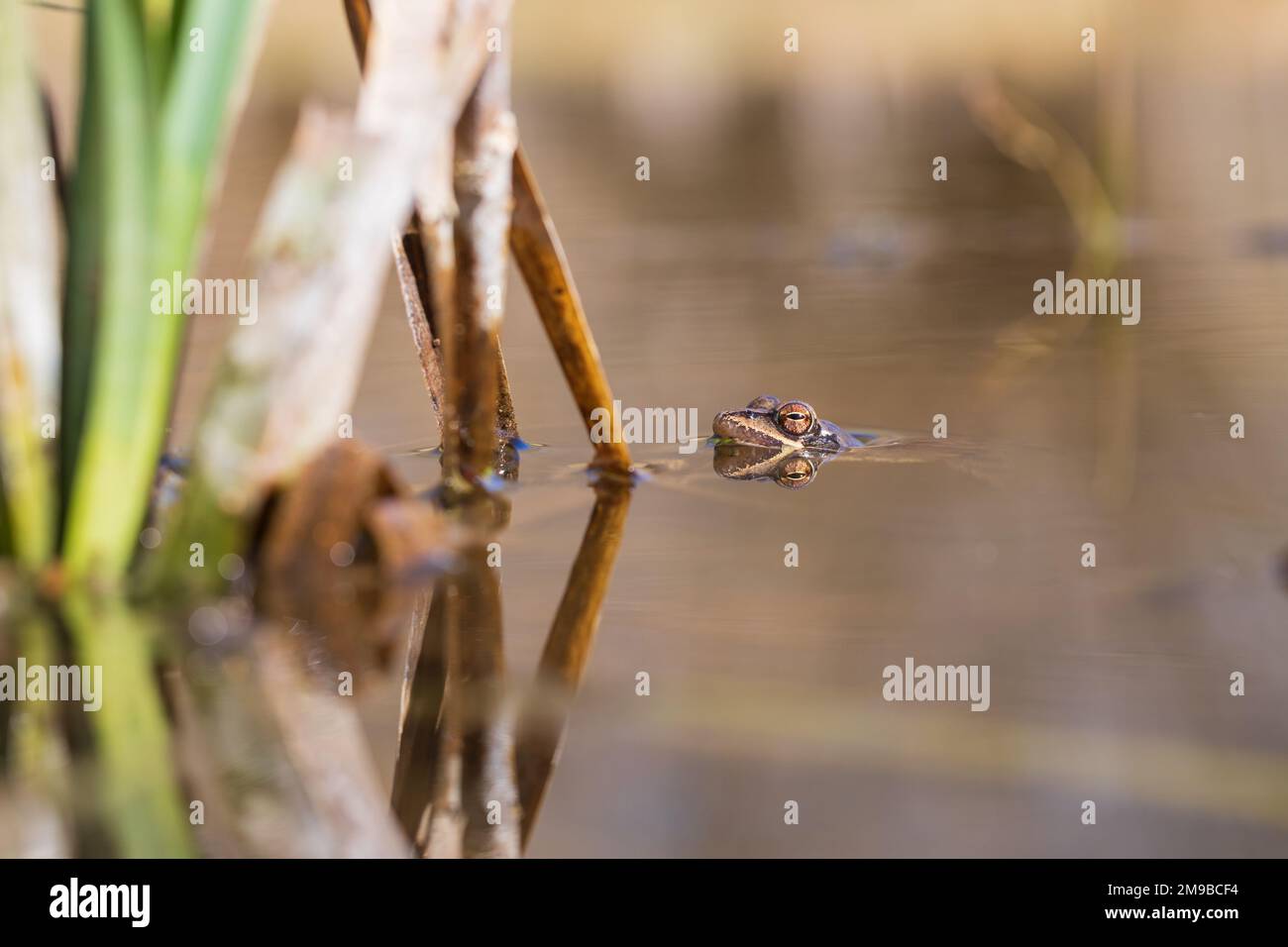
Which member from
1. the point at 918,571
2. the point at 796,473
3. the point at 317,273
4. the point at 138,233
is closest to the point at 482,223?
the point at 317,273

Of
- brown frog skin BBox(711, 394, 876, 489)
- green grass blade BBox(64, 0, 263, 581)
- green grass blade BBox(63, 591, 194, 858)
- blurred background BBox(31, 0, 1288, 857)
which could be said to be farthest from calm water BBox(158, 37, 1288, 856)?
green grass blade BBox(64, 0, 263, 581)

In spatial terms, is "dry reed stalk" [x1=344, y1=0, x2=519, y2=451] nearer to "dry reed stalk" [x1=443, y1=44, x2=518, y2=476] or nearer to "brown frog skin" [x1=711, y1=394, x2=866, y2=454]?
"dry reed stalk" [x1=443, y1=44, x2=518, y2=476]

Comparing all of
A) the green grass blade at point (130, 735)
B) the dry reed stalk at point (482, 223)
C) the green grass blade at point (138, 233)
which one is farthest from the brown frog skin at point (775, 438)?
the green grass blade at point (130, 735)

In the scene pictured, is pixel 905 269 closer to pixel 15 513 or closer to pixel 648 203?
pixel 648 203

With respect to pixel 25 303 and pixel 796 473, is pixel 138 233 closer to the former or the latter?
pixel 25 303

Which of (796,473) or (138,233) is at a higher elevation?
(138,233)

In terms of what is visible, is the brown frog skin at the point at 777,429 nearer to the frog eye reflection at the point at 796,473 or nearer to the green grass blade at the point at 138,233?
the frog eye reflection at the point at 796,473

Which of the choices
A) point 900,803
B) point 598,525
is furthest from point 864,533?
point 900,803
